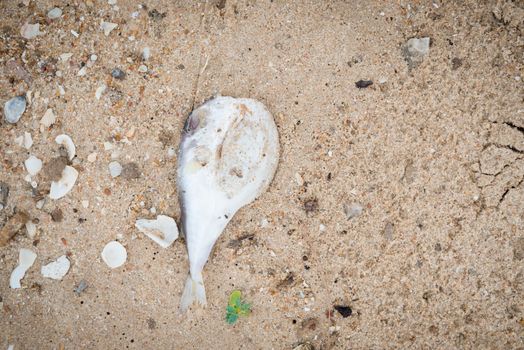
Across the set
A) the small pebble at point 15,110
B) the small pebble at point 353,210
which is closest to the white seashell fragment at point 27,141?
the small pebble at point 15,110

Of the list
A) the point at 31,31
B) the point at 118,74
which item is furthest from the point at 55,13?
the point at 118,74

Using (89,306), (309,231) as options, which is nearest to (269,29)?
(309,231)

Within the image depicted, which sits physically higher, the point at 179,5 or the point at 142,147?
the point at 179,5

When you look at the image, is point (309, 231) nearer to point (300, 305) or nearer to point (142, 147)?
point (300, 305)

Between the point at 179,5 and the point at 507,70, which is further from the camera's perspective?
the point at 179,5

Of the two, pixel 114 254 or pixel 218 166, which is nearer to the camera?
pixel 218 166

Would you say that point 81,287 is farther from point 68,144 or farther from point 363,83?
point 363,83

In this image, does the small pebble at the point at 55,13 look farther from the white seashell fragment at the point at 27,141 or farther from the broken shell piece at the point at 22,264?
the broken shell piece at the point at 22,264
